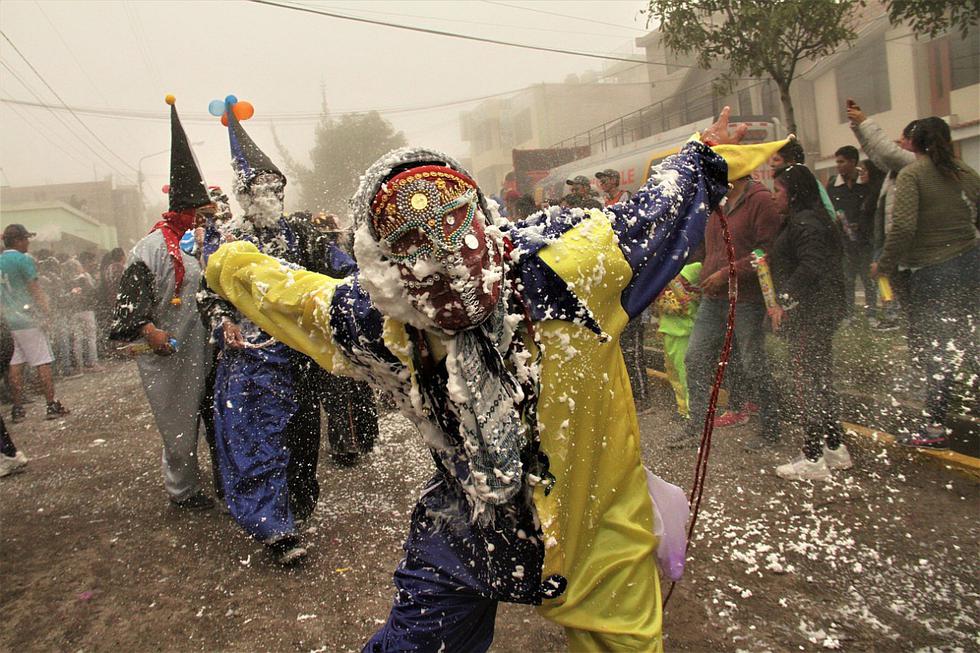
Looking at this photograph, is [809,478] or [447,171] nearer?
[447,171]

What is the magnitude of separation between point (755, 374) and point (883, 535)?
1.53 metres

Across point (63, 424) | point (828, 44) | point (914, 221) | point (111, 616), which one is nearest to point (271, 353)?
point (111, 616)

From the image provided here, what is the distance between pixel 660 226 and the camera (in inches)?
68.0

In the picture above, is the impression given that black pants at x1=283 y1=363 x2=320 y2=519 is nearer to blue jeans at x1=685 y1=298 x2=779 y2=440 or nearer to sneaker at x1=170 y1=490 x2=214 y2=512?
sneaker at x1=170 y1=490 x2=214 y2=512

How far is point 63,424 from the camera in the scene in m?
7.66

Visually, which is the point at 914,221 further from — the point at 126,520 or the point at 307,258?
the point at 126,520

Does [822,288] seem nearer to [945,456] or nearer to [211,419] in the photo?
[945,456]

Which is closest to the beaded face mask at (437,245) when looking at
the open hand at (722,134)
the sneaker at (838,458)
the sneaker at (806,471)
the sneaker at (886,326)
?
the open hand at (722,134)

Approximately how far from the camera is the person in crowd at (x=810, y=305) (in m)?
3.90

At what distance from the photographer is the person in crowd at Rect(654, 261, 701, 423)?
198 inches

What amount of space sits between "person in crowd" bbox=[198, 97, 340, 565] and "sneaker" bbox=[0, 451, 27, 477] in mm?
3426

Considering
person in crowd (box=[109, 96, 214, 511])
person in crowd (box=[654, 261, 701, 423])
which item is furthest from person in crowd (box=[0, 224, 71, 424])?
person in crowd (box=[654, 261, 701, 423])

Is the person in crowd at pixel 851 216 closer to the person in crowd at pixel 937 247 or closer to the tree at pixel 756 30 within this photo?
the tree at pixel 756 30

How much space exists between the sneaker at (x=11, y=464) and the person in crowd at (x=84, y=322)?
6.81m
